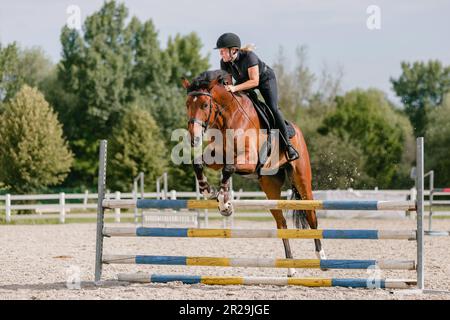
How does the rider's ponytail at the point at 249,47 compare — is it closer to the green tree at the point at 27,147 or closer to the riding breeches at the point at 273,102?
the riding breeches at the point at 273,102

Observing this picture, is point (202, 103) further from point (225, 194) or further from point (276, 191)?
point (276, 191)

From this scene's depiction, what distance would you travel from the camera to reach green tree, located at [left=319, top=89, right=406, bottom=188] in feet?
154

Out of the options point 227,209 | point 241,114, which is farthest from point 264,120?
point 227,209

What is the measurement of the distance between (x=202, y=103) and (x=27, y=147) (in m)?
30.4

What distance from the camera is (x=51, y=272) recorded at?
9102mm

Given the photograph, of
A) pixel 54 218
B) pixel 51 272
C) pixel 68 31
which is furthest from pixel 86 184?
pixel 51 272

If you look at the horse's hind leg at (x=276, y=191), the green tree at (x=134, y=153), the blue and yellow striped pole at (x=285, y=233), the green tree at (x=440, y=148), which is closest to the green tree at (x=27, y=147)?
the green tree at (x=134, y=153)

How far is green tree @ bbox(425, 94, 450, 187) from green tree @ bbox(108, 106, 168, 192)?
1726 centimetres

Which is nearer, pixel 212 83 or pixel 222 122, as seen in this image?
pixel 212 83

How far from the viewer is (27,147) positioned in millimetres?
35844

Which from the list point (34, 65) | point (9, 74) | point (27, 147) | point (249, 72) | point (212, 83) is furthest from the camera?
point (34, 65)
